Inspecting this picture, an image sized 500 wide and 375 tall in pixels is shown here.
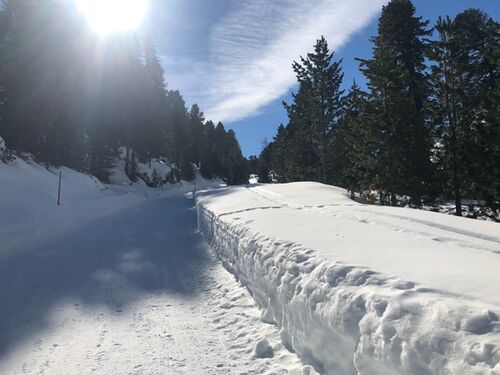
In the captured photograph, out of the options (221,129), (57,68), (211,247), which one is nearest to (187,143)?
(221,129)

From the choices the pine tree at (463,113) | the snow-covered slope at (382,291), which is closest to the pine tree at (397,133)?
A: the pine tree at (463,113)

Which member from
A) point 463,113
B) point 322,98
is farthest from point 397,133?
point 322,98

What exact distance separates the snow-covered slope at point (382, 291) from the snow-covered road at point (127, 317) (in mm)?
527

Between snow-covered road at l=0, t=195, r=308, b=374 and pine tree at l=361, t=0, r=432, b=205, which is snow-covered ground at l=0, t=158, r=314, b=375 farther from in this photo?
pine tree at l=361, t=0, r=432, b=205

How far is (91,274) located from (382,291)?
263 inches

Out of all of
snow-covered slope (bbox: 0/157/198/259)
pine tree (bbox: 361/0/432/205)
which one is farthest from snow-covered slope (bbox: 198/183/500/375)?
pine tree (bbox: 361/0/432/205)

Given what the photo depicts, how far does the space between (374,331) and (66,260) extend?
325 inches

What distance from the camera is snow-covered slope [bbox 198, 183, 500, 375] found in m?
2.63

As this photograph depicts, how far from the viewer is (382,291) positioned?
3492 millimetres

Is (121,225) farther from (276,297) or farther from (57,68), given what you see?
(57,68)

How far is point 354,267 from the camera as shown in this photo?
14.0ft

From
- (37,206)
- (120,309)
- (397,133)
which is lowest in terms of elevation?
(120,309)

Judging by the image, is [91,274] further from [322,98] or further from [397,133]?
[322,98]

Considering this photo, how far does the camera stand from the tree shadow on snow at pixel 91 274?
6.14 metres
